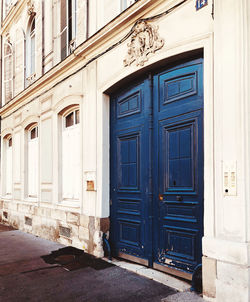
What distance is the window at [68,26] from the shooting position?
7.56m

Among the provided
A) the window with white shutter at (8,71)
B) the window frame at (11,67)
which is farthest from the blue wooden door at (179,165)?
the window with white shutter at (8,71)

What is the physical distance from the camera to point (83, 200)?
6.36m

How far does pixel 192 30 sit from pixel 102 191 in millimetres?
3139

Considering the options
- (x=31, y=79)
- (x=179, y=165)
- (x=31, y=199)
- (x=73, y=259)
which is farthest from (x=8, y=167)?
(x=179, y=165)

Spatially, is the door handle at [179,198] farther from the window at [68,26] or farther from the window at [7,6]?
the window at [7,6]

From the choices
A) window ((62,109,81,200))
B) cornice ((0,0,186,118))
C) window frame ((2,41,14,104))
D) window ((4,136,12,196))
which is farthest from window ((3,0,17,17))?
window ((62,109,81,200))

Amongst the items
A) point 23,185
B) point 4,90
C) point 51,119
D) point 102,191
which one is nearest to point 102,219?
point 102,191

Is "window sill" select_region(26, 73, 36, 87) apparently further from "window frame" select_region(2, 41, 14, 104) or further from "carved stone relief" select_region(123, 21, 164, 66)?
"carved stone relief" select_region(123, 21, 164, 66)

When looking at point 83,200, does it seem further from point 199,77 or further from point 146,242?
point 199,77

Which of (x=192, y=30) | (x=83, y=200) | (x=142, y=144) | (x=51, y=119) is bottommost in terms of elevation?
(x=83, y=200)

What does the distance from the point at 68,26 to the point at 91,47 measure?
6.29 ft

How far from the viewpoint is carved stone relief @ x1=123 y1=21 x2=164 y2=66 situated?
189 inches

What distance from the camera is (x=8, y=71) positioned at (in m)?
11.5

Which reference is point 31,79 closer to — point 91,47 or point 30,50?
point 30,50
